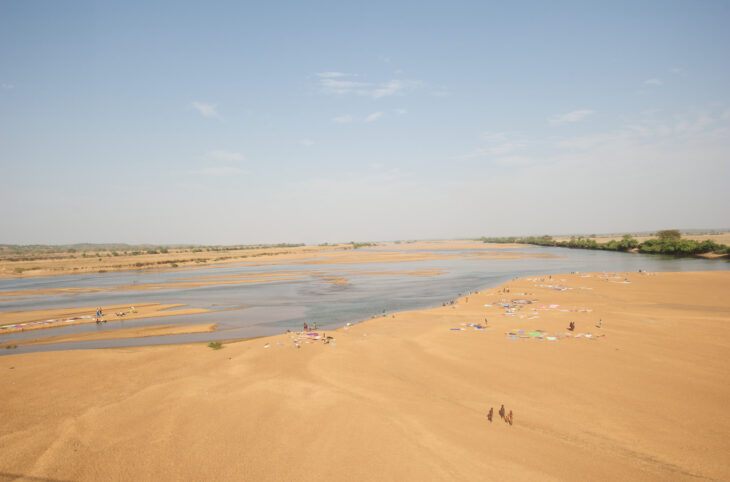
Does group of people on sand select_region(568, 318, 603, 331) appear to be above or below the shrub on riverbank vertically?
below

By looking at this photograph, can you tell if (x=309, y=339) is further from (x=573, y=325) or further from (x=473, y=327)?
(x=573, y=325)

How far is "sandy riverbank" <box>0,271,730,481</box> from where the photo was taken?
30.6 ft

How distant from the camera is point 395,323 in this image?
25.2 m

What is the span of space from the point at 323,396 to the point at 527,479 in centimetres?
733

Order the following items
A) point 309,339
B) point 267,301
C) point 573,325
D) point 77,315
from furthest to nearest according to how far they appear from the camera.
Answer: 1. point 267,301
2. point 77,315
3. point 573,325
4. point 309,339

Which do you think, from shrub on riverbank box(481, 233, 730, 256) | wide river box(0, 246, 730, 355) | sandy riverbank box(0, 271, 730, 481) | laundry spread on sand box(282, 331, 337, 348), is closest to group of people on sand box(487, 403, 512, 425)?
sandy riverbank box(0, 271, 730, 481)

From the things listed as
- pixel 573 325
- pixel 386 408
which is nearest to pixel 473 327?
→ pixel 573 325

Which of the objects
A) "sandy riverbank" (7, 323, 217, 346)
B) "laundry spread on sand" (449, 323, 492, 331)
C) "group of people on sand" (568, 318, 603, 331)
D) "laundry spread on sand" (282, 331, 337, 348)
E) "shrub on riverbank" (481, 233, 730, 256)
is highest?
"shrub on riverbank" (481, 233, 730, 256)

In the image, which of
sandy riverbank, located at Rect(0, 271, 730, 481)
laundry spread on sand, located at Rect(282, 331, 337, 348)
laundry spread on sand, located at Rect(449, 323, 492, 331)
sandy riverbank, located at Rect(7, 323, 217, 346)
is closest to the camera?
sandy riverbank, located at Rect(0, 271, 730, 481)

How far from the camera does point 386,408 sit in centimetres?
1222

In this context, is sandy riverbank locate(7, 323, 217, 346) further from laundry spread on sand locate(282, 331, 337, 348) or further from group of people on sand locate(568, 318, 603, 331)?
group of people on sand locate(568, 318, 603, 331)

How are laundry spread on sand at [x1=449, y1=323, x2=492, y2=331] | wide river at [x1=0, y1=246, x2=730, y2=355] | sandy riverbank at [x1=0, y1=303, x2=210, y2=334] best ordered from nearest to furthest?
1. laundry spread on sand at [x1=449, y1=323, x2=492, y2=331]
2. wide river at [x1=0, y1=246, x2=730, y2=355]
3. sandy riverbank at [x1=0, y1=303, x2=210, y2=334]

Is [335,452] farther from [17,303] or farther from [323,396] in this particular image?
[17,303]

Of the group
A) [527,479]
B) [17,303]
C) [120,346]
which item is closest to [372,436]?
[527,479]
